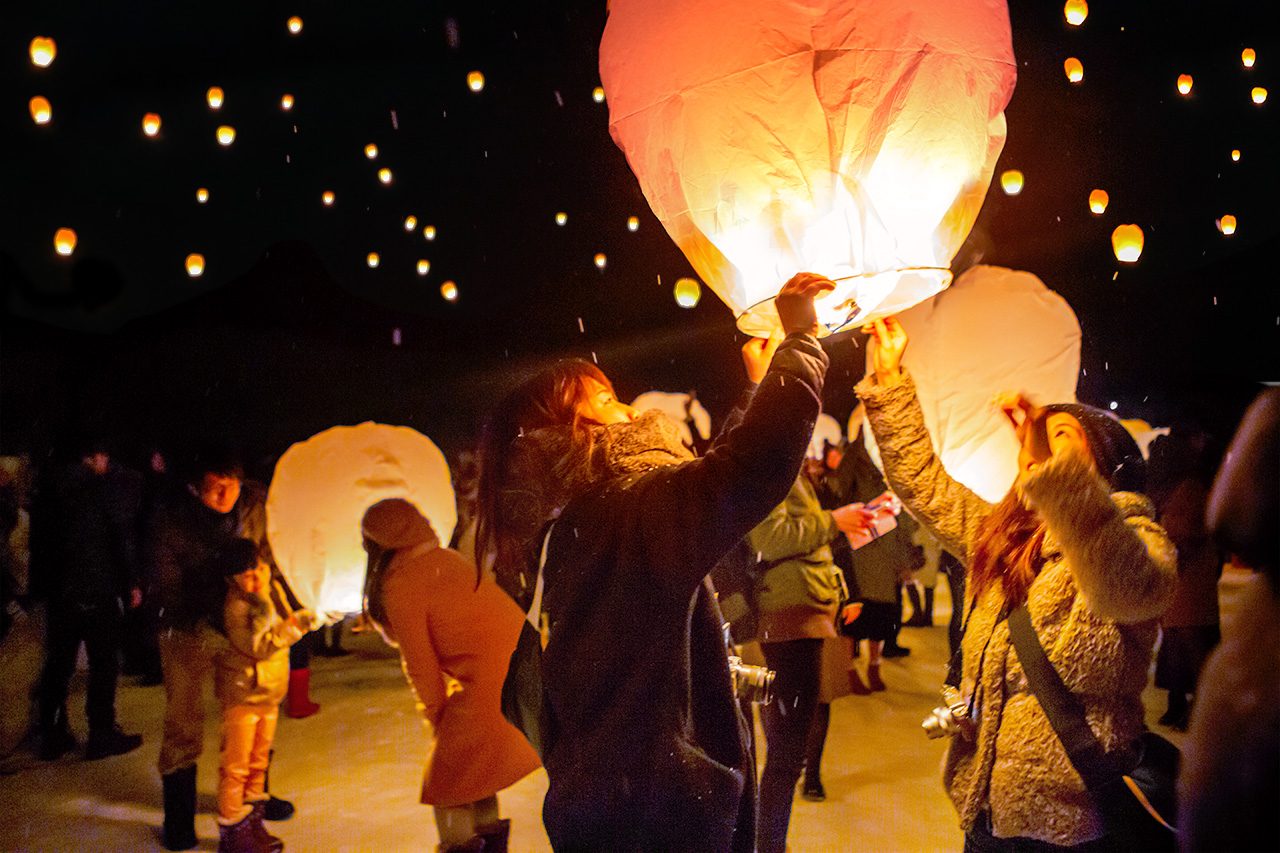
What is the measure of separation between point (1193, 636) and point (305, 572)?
5.54 meters

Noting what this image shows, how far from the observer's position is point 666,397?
338 inches

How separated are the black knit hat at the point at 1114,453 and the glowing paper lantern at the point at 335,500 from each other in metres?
2.77

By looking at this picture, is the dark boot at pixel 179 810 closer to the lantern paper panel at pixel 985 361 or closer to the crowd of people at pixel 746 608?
the crowd of people at pixel 746 608

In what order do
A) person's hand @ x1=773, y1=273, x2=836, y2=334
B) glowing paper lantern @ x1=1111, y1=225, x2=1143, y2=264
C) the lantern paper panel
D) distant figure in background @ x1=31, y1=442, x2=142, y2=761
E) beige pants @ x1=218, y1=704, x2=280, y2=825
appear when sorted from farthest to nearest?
distant figure in background @ x1=31, y1=442, x2=142, y2=761 → glowing paper lantern @ x1=1111, y1=225, x2=1143, y2=264 → beige pants @ x1=218, y1=704, x2=280, y2=825 → the lantern paper panel → person's hand @ x1=773, y1=273, x2=836, y2=334

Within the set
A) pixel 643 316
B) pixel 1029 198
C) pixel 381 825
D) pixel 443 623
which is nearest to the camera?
pixel 443 623

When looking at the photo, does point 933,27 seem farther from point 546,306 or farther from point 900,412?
point 546,306

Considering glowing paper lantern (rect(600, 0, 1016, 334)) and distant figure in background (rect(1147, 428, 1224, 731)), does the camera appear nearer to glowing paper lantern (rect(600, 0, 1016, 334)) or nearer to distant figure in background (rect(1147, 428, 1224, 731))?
glowing paper lantern (rect(600, 0, 1016, 334))

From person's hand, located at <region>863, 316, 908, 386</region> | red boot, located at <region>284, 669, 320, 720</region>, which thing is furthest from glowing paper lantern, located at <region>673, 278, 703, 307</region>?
red boot, located at <region>284, 669, 320, 720</region>

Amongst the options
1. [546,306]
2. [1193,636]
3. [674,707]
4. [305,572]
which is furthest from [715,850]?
[546,306]

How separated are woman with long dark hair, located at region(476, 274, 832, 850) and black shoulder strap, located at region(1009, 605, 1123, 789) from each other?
0.79m

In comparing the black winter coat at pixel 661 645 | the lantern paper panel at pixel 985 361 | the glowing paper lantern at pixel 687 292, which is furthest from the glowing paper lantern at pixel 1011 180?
the black winter coat at pixel 661 645

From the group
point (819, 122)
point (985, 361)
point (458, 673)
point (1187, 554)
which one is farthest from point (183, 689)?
point (1187, 554)

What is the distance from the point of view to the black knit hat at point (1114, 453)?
7.91ft

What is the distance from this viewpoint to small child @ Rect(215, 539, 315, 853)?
4.47 m
